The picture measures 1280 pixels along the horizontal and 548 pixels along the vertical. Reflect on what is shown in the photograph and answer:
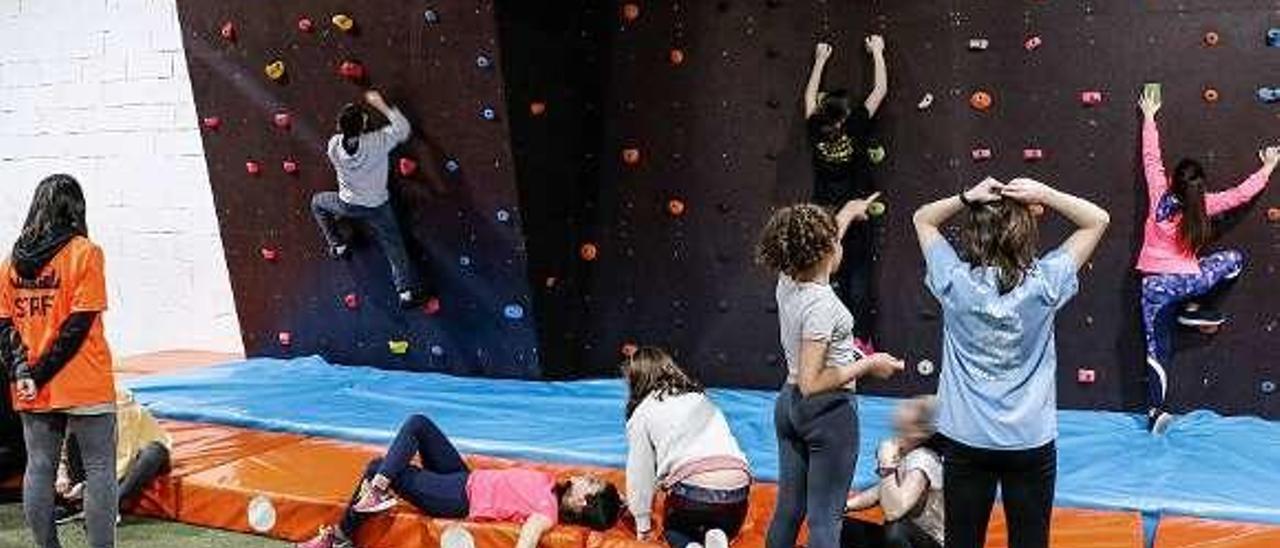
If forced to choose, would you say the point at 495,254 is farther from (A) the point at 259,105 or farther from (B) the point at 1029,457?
(B) the point at 1029,457

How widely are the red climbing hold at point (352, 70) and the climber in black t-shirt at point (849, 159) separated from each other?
237 cm

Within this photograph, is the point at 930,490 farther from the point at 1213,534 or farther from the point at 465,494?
the point at 465,494

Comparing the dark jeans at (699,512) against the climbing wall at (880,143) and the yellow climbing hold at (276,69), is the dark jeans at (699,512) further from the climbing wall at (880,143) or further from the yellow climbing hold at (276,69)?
the yellow climbing hold at (276,69)

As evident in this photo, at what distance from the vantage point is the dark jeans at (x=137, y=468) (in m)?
5.20

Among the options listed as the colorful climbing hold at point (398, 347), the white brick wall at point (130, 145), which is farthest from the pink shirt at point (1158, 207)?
the white brick wall at point (130, 145)

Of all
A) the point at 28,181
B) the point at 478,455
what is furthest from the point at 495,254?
the point at 28,181

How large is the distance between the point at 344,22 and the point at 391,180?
88cm

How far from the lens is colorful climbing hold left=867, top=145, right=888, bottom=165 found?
6.29 m

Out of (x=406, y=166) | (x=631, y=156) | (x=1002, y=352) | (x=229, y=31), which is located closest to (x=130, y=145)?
(x=229, y=31)

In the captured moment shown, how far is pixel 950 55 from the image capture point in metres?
6.10

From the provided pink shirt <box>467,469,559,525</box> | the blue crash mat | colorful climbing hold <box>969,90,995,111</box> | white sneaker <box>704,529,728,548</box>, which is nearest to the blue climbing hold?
the blue crash mat

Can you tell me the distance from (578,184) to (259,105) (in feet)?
6.26

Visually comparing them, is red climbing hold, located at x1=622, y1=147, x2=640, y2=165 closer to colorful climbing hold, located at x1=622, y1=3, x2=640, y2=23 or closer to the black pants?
colorful climbing hold, located at x1=622, y1=3, x2=640, y2=23

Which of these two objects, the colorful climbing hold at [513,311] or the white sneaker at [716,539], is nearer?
the white sneaker at [716,539]
